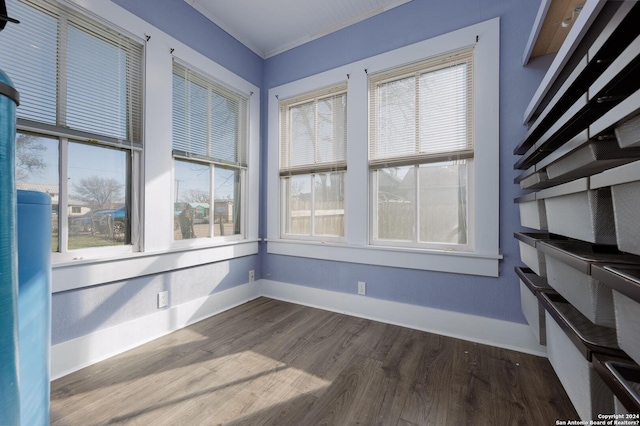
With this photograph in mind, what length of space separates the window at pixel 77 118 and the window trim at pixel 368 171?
4.64ft

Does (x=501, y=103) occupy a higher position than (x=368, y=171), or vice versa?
(x=501, y=103)

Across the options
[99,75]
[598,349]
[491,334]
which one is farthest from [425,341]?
[99,75]

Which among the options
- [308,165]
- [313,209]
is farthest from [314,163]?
[313,209]

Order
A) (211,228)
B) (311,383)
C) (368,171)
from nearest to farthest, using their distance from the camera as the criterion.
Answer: (311,383), (368,171), (211,228)

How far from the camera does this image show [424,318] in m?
2.26

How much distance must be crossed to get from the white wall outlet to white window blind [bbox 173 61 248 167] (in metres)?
1.21

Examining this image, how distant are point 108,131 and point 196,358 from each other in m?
1.75

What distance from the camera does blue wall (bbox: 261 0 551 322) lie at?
1.96 m

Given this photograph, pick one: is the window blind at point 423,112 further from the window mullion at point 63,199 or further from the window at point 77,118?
the window mullion at point 63,199

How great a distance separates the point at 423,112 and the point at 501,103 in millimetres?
572

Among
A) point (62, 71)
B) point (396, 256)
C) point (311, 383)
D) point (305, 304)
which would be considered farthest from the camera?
point (305, 304)

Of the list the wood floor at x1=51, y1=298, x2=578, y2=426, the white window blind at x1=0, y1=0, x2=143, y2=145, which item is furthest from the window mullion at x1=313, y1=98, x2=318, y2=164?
the wood floor at x1=51, y1=298, x2=578, y2=426

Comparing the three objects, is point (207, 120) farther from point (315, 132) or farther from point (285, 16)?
point (285, 16)

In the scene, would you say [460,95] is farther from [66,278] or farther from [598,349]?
[66,278]
